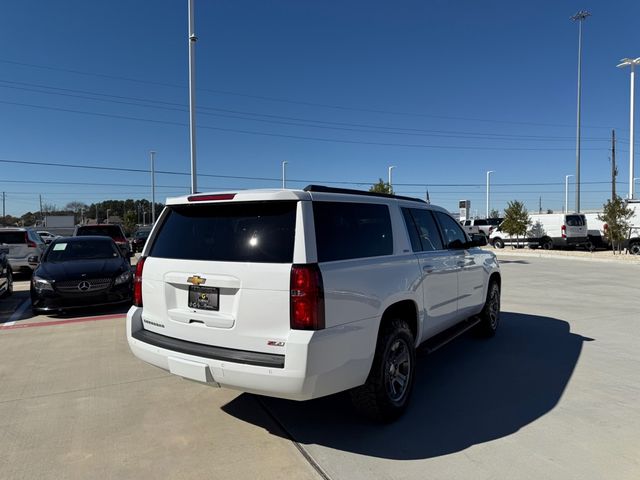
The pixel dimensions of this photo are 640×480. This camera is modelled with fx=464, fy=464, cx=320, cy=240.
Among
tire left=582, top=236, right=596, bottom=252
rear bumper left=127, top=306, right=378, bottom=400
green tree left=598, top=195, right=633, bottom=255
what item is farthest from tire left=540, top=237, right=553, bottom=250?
rear bumper left=127, top=306, right=378, bottom=400

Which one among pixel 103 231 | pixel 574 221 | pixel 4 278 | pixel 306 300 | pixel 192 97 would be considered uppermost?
pixel 192 97

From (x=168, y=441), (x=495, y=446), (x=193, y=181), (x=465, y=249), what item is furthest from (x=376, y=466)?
(x=193, y=181)

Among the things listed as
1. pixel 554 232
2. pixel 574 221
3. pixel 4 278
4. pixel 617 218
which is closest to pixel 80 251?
pixel 4 278

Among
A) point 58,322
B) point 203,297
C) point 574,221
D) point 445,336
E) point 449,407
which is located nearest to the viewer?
point 203,297

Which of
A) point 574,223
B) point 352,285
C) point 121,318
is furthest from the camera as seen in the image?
point 574,223

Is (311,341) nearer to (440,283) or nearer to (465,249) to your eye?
(440,283)

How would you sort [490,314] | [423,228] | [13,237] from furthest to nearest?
1. [13,237]
2. [490,314]
3. [423,228]

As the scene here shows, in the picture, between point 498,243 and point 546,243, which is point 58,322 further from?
point 498,243

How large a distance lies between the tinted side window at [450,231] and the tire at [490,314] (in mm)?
1060

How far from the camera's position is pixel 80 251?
961cm

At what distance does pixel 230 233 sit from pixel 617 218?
990 inches

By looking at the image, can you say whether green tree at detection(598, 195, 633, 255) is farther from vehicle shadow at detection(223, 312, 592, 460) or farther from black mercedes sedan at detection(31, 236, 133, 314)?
black mercedes sedan at detection(31, 236, 133, 314)

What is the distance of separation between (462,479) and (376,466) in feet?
1.85

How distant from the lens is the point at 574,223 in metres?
26.8
